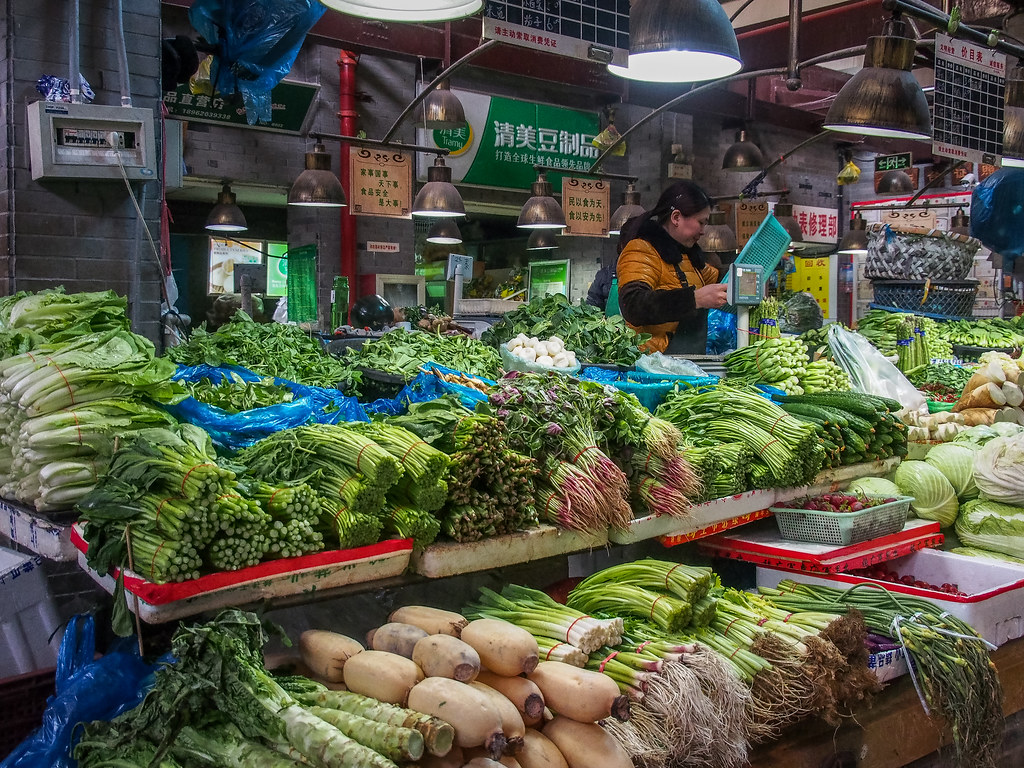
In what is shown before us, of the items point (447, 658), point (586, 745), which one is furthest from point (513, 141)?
point (586, 745)

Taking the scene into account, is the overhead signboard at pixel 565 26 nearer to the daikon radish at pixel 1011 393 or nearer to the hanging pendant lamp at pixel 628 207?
the daikon radish at pixel 1011 393

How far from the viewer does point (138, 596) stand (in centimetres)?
232

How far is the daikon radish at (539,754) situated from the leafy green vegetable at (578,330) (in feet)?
10.4

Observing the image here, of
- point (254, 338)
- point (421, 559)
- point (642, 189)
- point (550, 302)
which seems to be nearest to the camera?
point (421, 559)

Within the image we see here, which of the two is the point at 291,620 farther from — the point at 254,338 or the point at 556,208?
the point at 556,208

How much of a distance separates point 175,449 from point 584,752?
144 centimetres

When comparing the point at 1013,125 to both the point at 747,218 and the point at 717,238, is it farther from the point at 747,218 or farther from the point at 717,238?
the point at 747,218

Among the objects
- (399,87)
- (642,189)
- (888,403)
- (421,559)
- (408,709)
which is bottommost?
(408,709)

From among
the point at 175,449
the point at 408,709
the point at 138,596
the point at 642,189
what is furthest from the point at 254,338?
the point at 642,189

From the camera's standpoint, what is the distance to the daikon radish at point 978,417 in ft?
18.3

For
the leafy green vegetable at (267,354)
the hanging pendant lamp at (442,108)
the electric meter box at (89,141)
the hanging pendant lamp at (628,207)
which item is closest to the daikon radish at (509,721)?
the leafy green vegetable at (267,354)

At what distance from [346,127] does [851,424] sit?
843 centimetres

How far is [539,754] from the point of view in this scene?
2.32 m

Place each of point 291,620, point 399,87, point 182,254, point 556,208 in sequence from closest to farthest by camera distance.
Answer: point 291,620 < point 556,208 < point 399,87 < point 182,254
